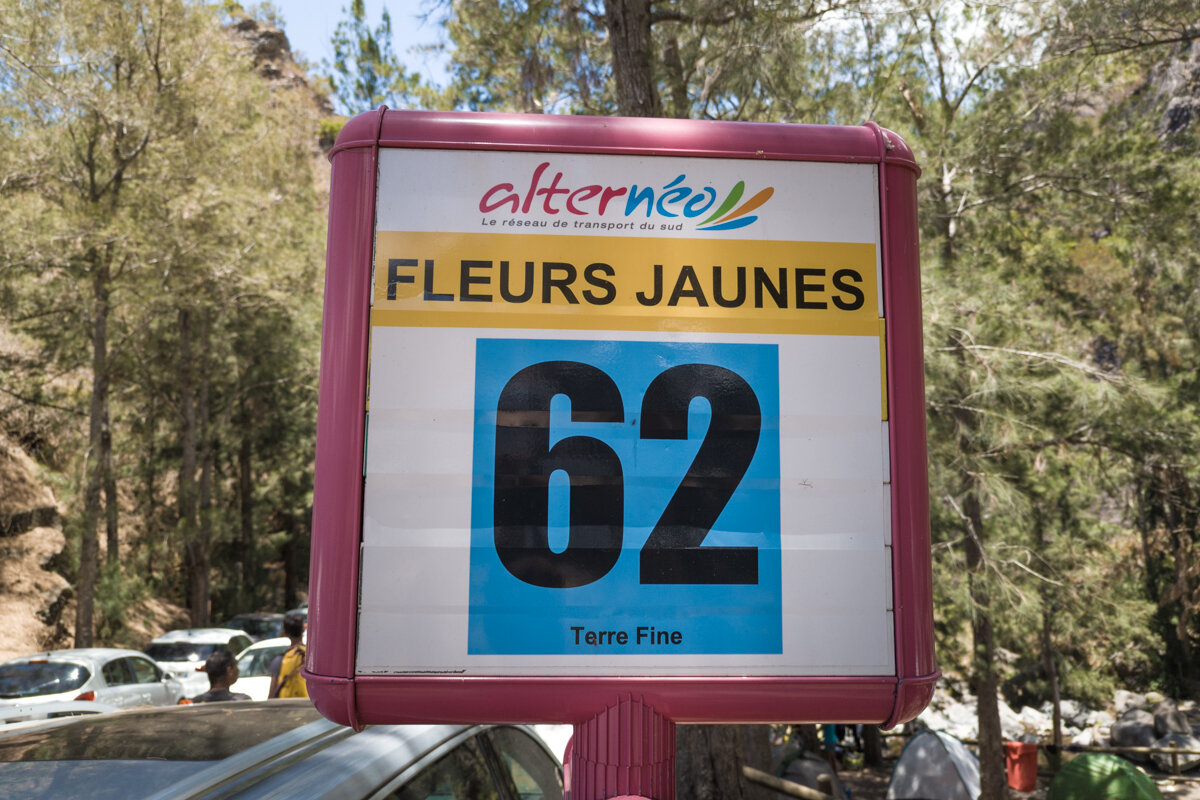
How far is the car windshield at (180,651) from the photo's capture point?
19.1 metres

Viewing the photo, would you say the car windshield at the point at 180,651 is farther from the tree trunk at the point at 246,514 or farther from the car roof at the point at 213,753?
the car roof at the point at 213,753

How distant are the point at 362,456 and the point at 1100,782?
10660mm

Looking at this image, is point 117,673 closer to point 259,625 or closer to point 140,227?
point 140,227

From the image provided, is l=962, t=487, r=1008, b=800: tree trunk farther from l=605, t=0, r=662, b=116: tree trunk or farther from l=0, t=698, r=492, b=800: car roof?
l=0, t=698, r=492, b=800: car roof

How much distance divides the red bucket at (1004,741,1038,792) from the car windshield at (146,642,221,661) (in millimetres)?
16248

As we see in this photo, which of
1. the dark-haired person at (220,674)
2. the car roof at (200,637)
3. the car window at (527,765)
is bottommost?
the car roof at (200,637)

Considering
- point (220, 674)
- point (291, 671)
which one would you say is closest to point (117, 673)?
point (220, 674)

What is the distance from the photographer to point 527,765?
3611 millimetres

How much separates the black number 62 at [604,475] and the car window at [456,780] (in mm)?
901

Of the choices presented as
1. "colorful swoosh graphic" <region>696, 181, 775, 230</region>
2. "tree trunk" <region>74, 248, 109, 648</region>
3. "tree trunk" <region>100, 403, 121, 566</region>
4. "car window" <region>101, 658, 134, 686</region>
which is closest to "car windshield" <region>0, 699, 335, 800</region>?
"colorful swoosh graphic" <region>696, 181, 775, 230</region>

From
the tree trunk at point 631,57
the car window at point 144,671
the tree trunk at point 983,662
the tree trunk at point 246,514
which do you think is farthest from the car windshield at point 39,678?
the tree trunk at point 246,514

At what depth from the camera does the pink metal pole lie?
85.0 inches

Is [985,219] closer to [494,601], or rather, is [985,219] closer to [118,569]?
[494,601]

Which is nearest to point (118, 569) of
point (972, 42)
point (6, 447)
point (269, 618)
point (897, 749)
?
point (269, 618)
